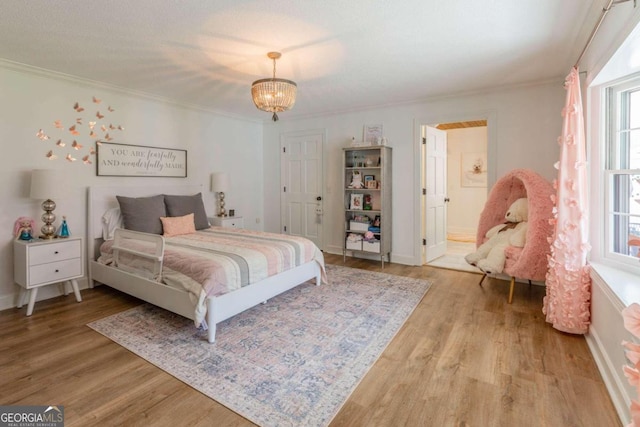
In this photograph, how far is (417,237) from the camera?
4.54 metres

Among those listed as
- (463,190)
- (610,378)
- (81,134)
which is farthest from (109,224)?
(463,190)

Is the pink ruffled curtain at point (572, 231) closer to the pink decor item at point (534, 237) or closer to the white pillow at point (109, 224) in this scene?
the pink decor item at point (534, 237)

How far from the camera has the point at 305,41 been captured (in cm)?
264

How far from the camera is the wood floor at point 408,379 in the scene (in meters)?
1.65

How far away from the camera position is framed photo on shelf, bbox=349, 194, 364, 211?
15.7ft

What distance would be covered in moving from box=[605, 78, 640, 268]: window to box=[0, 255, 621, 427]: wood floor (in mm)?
784

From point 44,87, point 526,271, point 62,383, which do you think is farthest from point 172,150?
point 526,271

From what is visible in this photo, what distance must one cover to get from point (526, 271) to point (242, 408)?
9.02ft

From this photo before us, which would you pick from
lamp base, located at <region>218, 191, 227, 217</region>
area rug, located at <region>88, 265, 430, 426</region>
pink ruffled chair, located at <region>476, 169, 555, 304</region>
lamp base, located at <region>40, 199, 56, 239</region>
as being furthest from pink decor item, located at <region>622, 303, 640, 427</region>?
lamp base, located at <region>218, 191, 227, 217</region>

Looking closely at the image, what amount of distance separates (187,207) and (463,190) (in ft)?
18.5

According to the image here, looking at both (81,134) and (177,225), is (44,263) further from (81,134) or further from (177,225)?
(81,134)

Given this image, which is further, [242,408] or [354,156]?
[354,156]

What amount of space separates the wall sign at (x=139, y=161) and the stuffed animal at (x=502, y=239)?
157 inches

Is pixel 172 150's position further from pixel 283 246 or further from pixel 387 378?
pixel 387 378
